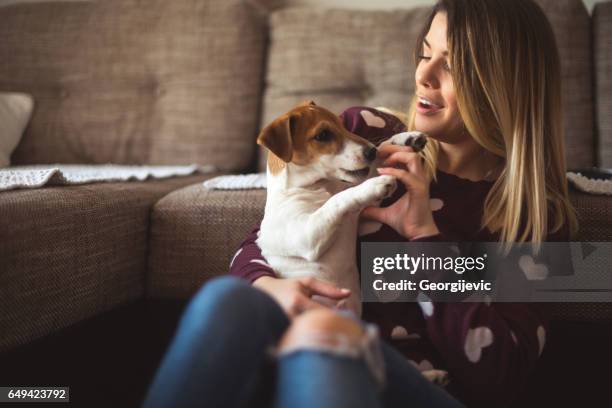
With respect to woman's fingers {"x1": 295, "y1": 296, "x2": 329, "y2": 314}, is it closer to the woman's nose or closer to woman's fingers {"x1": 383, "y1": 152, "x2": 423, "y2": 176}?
woman's fingers {"x1": 383, "y1": 152, "x2": 423, "y2": 176}

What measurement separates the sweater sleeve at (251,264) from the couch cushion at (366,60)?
0.84m

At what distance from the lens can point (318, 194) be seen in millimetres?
942

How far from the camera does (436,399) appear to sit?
618mm

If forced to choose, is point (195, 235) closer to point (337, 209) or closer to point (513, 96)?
point (337, 209)

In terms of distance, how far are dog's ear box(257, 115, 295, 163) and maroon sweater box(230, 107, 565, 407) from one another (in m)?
0.20

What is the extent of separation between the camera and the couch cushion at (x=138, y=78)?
5.96ft

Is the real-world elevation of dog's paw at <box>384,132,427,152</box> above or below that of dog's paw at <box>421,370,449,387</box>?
above

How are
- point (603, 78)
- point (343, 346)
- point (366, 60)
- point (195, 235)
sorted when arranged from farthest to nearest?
point (366, 60)
point (603, 78)
point (195, 235)
point (343, 346)

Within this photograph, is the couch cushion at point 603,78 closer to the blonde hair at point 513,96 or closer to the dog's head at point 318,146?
the blonde hair at point 513,96

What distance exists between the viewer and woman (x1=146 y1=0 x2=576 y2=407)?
677mm

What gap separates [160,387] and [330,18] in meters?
1.54

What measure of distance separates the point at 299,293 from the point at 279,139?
13.5 inches

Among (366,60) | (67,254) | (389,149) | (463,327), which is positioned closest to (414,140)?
(389,149)

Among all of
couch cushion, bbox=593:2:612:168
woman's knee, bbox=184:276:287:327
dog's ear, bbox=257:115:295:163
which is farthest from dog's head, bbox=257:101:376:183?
couch cushion, bbox=593:2:612:168
